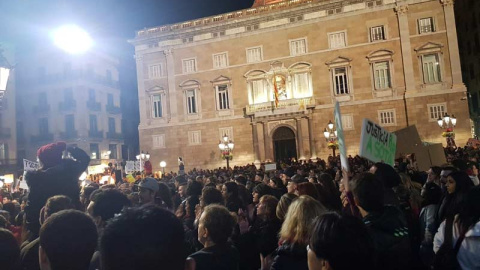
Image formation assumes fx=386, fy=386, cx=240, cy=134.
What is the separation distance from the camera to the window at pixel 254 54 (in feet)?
105

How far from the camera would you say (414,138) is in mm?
10258

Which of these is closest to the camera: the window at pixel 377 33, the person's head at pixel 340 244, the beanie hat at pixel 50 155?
the person's head at pixel 340 244

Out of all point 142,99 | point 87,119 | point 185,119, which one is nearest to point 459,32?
point 185,119

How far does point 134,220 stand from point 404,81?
3035cm

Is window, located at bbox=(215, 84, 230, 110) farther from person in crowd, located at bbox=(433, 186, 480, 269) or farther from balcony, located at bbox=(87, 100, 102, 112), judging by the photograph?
person in crowd, located at bbox=(433, 186, 480, 269)

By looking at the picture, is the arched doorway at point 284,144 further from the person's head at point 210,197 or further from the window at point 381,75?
the person's head at point 210,197

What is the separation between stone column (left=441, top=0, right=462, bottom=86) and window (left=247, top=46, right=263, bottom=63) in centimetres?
1391

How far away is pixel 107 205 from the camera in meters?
4.43

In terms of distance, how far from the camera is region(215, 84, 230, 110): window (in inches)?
1292

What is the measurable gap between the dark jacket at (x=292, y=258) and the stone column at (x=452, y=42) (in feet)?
95.6

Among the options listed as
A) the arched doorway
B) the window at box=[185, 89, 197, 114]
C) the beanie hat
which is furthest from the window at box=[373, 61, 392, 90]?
the beanie hat

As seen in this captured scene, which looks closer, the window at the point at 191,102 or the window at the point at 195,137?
the window at the point at 195,137

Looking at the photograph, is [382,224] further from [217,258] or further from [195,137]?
[195,137]

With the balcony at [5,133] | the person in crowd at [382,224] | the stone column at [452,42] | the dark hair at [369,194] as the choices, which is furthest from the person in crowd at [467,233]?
the balcony at [5,133]
